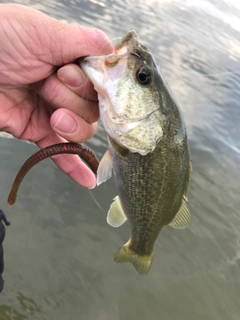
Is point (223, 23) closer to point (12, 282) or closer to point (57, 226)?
point (57, 226)

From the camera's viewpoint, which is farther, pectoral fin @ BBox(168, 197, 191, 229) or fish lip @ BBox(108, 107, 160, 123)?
pectoral fin @ BBox(168, 197, 191, 229)

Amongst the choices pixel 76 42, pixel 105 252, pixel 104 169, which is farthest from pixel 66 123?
pixel 105 252

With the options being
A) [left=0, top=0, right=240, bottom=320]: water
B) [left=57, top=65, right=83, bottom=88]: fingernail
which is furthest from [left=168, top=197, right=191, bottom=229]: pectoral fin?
[left=0, top=0, right=240, bottom=320]: water

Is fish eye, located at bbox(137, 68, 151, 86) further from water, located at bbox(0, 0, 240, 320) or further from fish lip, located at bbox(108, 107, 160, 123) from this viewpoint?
water, located at bbox(0, 0, 240, 320)

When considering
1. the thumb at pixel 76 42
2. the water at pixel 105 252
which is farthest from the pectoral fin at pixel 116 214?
the water at pixel 105 252

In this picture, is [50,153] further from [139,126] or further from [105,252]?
[105,252]

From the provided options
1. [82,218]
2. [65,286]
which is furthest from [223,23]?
[65,286]
